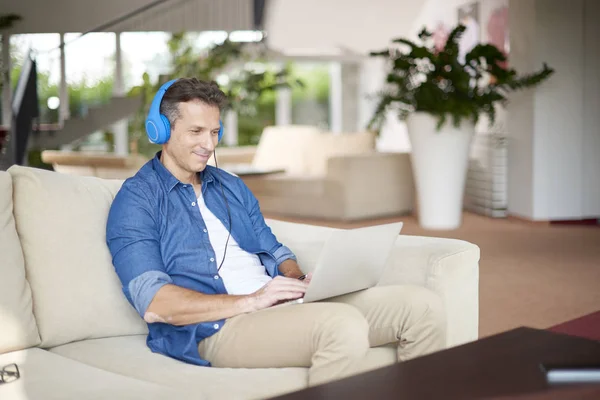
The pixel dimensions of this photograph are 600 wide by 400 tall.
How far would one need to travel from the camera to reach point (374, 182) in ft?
24.5

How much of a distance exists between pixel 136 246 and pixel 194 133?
36 cm

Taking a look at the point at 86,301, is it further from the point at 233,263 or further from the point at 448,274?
the point at 448,274

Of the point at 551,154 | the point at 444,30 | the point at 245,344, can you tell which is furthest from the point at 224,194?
the point at 444,30

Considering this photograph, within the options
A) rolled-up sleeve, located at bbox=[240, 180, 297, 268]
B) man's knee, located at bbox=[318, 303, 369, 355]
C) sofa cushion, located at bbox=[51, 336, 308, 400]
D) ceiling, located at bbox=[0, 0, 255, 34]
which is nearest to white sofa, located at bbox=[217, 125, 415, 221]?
ceiling, located at bbox=[0, 0, 255, 34]

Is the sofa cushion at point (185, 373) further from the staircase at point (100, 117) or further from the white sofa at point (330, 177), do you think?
the staircase at point (100, 117)

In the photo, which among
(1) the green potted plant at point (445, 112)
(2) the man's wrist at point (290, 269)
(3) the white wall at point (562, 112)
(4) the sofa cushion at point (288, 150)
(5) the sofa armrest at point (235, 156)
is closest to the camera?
(2) the man's wrist at point (290, 269)

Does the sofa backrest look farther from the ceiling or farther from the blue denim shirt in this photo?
the blue denim shirt

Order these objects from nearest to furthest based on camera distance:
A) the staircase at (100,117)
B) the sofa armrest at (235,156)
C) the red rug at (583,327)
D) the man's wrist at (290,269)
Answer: the man's wrist at (290,269), the red rug at (583,327), the sofa armrest at (235,156), the staircase at (100,117)

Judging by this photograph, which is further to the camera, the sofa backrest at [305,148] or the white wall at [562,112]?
the sofa backrest at [305,148]

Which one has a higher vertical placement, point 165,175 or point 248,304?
point 165,175

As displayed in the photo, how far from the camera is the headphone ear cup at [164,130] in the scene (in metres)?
2.23

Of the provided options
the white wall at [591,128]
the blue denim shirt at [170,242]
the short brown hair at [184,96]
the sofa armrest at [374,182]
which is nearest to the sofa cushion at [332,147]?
the sofa armrest at [374,182]

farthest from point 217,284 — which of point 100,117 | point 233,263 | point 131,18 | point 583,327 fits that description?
point 131,18

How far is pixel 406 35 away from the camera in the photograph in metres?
10.8
